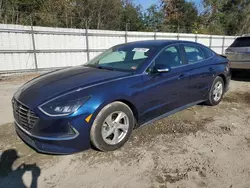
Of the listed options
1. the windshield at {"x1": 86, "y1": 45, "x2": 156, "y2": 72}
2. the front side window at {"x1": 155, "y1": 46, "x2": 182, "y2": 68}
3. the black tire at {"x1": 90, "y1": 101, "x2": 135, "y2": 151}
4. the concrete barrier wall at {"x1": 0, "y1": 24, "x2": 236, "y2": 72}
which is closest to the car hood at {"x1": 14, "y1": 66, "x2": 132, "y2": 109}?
the windshield at {"x1": 86, "y1": 45, "x2": 156, "y2": 72}

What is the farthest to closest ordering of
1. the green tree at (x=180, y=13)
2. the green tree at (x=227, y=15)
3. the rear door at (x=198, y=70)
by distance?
the green tree at (x=227, y=15) < the green tree at (x=180, y=13) < the rear door at (x=198, y=70)

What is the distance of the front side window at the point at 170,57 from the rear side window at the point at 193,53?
30cm

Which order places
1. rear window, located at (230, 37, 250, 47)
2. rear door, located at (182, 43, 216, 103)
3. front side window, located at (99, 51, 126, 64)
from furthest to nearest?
rear window, located at (230, 37, 250, 47) → rear door, located at (182, 43, 216, 103) → front side window, located at (99, 51, 126, 64)

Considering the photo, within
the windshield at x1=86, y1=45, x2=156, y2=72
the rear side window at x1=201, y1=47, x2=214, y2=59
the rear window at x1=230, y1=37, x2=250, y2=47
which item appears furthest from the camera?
the rear window at x1=230, y1=37, x2=250, y2=47

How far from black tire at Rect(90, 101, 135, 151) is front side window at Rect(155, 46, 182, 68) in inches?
39.5

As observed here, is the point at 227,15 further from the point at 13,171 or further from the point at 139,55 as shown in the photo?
the point at 13,171

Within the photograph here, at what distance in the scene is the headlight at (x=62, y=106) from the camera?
2400 millimetres

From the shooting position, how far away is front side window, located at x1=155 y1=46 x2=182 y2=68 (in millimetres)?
3439

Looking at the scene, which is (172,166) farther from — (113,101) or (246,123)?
(246,123)

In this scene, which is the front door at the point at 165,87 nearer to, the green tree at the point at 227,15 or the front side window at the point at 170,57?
the front side window at the point at 170,57

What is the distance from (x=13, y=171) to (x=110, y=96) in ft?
4.86

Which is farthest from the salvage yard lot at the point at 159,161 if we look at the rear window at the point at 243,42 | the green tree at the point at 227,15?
the green tree at the point at 227,15

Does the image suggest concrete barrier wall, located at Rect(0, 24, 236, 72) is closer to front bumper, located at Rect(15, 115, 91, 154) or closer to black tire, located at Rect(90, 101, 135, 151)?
front bumper, located at Rect(15, 115, 91, 154)

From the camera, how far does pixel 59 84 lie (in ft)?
9.44
